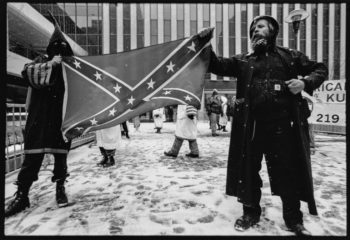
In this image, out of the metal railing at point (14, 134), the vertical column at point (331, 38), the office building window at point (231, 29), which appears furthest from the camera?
the office building window at point (231, 29)

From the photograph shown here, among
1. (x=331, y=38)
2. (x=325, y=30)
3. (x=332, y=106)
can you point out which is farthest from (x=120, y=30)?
(x=332, y=106)

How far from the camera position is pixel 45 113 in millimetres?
2758

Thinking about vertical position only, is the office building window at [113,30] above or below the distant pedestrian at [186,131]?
above

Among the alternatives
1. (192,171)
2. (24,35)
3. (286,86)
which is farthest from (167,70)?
(24,35)

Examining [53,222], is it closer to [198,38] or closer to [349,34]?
[198,38]

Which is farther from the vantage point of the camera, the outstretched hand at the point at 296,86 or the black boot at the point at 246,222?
the black boot at the point at 246,222

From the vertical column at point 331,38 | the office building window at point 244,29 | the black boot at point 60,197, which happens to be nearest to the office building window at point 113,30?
the office building window at point 244,29

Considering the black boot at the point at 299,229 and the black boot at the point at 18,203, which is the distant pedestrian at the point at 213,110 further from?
the black boot at the point at 18,203

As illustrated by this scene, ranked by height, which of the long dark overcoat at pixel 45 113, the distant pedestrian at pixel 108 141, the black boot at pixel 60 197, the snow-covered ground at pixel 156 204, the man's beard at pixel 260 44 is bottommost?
the snow-covered ground at pixel 156 204

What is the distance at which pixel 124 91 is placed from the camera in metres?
2.75

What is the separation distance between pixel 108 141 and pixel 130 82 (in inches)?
91.2

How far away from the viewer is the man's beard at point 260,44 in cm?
235

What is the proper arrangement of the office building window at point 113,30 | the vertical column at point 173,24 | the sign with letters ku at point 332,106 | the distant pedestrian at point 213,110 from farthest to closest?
1. the vertical column at point 173,24
2. the office building window at point 113,30
3. the distant pedestrian at point 213,110
4. the sign with letters ku at point 332,106

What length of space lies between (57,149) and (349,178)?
2.95 metres
